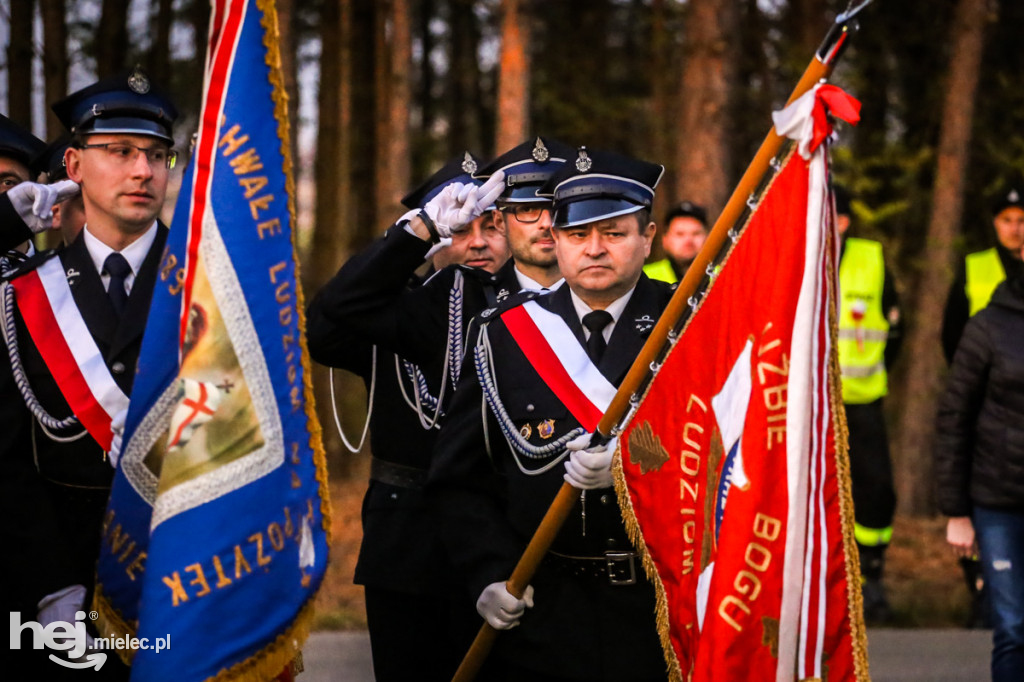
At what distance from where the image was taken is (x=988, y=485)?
6.04m

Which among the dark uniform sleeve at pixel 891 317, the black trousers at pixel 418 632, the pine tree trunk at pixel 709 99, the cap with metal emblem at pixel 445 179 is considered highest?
Result: the pine tree trunk at pixel 709 99

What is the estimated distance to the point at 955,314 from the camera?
Result: 908 cm

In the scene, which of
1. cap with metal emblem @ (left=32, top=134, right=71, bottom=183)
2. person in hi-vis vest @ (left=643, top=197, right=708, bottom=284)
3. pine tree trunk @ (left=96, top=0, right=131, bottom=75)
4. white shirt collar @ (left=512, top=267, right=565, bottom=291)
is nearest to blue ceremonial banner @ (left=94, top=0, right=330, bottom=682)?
white shirt collar @ (left=512, top=267, right=565, bottom=291)

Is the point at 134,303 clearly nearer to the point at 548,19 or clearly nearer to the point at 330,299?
the point at 330,299

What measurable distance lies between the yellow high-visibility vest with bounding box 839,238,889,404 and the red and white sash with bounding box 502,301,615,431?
5.11 meters

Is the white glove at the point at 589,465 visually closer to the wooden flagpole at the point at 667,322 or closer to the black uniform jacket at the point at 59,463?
the wooden flagpole at the point at 667,322

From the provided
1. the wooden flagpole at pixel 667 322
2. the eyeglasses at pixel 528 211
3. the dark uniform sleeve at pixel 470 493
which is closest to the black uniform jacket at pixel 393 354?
the eyeglasses at pixel 528 211

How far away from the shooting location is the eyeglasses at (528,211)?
5309 millimetres

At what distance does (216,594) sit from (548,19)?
49.5 ft

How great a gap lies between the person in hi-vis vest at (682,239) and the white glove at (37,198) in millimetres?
4766

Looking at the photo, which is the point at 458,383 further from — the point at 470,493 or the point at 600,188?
the point at 600,188

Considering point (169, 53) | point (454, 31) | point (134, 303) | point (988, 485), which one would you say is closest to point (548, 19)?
point (454, 31)

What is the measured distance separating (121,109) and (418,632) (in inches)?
86.4

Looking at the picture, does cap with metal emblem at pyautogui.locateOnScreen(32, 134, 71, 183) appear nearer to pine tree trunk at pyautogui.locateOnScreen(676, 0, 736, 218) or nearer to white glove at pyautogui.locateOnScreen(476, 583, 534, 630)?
white glove at pyautogui.locateOnScreen(476, 583, 534, 630)
